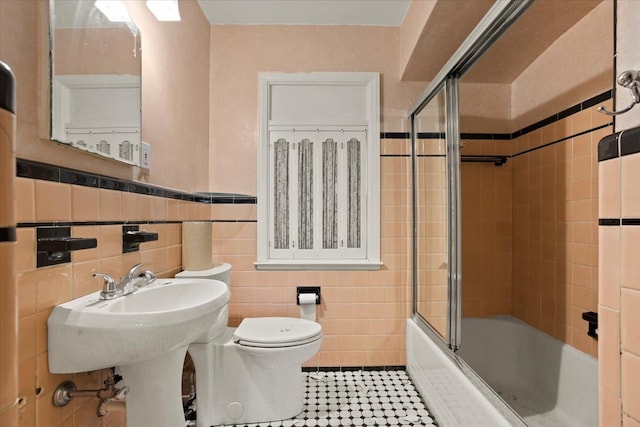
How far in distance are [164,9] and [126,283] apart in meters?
1.44

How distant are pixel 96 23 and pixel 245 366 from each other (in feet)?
5.34

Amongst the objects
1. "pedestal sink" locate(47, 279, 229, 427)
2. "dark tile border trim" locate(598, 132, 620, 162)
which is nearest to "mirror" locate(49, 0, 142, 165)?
"pedestal sink" locate(47, 279, 229, 427)

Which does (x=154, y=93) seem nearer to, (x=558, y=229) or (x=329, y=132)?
(x=329, y=132)

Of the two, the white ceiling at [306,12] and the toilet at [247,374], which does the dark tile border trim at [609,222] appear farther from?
the white ceiling at [306,12]

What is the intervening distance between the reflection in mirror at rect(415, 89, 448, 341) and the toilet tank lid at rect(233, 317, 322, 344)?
0.70m

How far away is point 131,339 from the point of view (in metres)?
0.91

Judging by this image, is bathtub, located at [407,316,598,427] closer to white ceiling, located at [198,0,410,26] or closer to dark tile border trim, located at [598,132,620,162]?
dark tile border trim, located at [598,132,620,162]

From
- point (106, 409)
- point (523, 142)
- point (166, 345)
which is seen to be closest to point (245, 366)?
point (106, 409)

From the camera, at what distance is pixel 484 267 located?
2393mm

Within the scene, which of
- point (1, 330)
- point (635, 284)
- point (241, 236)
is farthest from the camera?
point (241, 236)

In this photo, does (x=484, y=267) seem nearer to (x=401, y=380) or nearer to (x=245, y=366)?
(x=401, y=380)

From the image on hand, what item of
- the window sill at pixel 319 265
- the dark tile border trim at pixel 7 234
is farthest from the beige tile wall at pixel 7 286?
the window sill at pixel 319 265

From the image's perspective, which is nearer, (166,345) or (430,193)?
(166,345)

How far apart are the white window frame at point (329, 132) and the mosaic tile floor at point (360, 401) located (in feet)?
2.38
